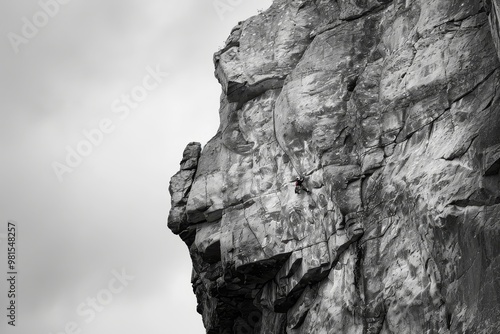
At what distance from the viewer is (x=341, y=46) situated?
51.5 metres

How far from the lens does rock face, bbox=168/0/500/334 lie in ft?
128

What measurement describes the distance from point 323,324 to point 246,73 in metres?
16.0

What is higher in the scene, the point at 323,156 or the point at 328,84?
the point at 328,84

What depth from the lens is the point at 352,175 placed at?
46.4 m

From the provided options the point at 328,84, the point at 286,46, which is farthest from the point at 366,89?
the point at 286,46

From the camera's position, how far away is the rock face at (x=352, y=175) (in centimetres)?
3894

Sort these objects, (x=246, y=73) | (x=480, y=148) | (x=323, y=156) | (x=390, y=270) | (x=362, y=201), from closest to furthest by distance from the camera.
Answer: (x=480, y=148), (x=390, y=270), (x=362, y=201), (x=323, y=156), (x=246, y=73)

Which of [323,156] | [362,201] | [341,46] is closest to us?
[362,201]

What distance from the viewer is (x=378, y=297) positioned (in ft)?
139

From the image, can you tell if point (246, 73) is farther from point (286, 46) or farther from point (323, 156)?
point (323, 156)

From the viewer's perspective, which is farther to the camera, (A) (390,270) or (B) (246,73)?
(B) (246,73)

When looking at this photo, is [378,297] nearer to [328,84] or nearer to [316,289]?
[316,289]

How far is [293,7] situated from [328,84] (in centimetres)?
833

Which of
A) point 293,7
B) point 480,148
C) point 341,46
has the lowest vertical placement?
point 480,148
